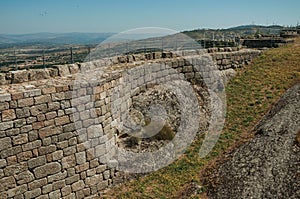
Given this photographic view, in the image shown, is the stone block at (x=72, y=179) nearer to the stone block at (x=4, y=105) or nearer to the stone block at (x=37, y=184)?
the stone block at (x=37, y=184)

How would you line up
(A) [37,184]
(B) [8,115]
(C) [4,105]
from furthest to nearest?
(A) [37,184]
(B) [8,115]
(C) [4,105]

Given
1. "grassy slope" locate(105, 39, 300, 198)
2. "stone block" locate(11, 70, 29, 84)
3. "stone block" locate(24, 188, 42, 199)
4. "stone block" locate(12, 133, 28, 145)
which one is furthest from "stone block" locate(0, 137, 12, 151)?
"grassy slope" locate(105, 39, 300, 198)

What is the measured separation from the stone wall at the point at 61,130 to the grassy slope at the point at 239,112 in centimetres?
127

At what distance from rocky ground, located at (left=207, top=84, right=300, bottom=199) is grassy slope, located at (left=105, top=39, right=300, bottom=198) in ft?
3.76

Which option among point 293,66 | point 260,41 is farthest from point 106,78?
Result: point 260,41

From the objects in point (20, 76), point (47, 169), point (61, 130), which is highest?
point (20, 76)

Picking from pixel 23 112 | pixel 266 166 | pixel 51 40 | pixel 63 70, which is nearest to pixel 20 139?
pixel 23 112

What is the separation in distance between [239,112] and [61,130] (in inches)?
354

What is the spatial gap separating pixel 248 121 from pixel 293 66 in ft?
22.0

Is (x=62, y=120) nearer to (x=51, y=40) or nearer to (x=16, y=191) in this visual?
(x=16, y=191)

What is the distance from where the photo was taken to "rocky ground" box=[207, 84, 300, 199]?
9406 millimetres

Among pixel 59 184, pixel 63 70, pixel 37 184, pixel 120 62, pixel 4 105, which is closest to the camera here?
pixel 4 105

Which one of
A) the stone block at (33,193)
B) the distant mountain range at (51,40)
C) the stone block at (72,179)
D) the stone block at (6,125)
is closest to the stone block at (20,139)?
the stone block at (6,125)

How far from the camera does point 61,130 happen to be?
1087 centimetres
